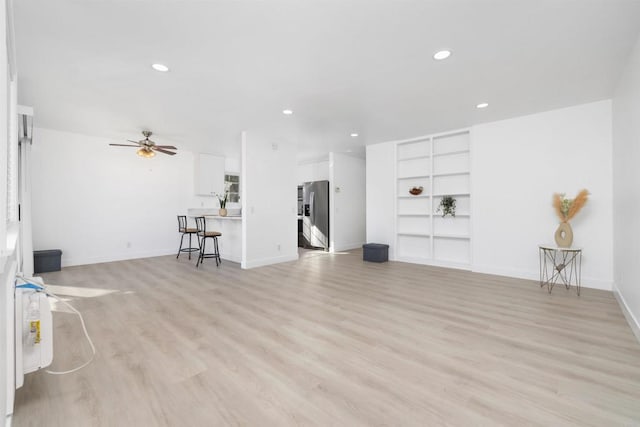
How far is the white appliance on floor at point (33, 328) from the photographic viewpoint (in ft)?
5.55

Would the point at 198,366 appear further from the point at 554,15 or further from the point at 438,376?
the point at 554,15

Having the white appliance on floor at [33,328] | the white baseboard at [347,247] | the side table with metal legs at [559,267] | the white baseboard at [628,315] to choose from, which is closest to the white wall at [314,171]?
the white baseboard at [347,247]

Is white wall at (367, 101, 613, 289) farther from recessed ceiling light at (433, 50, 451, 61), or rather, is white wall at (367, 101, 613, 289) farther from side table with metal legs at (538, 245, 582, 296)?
recessed ceiling light at (433, 50, 451, 61)

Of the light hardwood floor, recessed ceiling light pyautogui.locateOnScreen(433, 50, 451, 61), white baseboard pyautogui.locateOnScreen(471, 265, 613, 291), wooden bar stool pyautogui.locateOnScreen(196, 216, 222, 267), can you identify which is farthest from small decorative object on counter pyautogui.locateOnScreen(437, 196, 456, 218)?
wooden bar stool pyautogui.locateOnScreen(196, 216, 222, 267)

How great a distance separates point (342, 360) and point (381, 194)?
464 centimetres

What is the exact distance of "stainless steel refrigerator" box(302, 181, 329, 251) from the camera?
7551 mm

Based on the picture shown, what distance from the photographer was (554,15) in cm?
213

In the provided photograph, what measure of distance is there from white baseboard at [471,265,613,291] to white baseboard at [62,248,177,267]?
22.0 feet

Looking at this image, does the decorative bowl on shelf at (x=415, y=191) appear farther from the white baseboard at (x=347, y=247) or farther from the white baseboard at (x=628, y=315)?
the white baseboard at (x=628, y=315)

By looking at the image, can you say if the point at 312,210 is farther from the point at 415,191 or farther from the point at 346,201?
the point at 415,191

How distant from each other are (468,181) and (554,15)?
339cm

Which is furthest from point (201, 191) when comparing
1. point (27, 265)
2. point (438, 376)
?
point (438, 376)

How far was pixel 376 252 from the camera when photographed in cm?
584

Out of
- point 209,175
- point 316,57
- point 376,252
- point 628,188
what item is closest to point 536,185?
point 628,188
